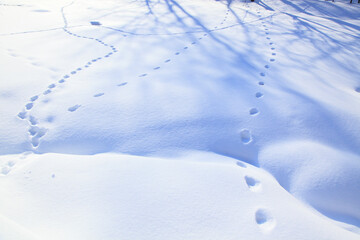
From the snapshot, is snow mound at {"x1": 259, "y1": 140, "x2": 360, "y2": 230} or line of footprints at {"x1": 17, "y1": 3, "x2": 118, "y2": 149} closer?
snow mound at {"x1": 259, "y1": 140, "x2": 360, "y2": 230}

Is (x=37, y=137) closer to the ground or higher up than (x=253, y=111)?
closer to the ground

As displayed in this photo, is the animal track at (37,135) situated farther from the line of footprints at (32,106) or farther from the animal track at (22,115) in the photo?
the animal track at (22,115)

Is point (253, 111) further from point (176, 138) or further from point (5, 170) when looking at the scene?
Answer: point (5, 170)

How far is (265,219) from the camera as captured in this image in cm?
109

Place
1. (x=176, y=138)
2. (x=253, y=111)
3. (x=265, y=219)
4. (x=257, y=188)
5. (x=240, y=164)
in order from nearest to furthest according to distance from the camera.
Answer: (x=265, y=219) → (x=257, y=188) → (x=240, y=164) → (x=176, y=138) → (x=253, y=111)

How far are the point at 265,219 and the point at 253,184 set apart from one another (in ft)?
0.74

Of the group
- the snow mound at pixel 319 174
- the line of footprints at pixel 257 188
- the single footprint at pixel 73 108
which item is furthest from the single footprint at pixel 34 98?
the snow mound at pixel 319 174

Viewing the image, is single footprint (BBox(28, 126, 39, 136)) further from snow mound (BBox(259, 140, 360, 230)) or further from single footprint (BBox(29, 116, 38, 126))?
snow mound (BBox(259, 140, 360, 230))

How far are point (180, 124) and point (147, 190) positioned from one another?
65cm

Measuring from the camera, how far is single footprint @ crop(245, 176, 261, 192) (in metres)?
1.25

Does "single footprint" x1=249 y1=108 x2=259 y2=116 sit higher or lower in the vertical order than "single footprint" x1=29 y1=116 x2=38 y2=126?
higher

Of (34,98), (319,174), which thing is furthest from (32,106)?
(319,174)

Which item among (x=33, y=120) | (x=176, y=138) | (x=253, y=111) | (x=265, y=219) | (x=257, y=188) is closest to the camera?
(x=265, y=219)

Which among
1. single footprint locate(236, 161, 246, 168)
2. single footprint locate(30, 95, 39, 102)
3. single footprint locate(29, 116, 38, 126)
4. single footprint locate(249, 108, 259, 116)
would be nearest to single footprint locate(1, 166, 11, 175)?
single footprint locate(29, 116, 38, 126)
